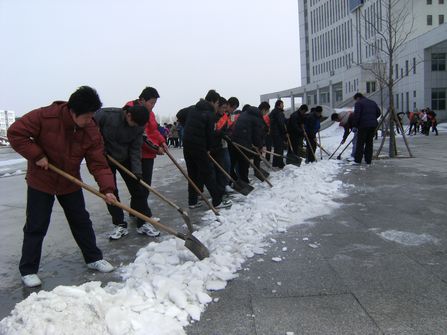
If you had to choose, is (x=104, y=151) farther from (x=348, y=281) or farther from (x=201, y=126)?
(x=348, y=281)

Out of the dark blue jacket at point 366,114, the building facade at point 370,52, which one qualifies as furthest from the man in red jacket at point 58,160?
the building facade at point 370,52

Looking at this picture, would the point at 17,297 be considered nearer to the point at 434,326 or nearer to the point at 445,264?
the point at 434,326

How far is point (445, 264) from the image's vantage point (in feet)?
Answer: 11.6

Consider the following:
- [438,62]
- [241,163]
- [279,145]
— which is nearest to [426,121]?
[279,145]

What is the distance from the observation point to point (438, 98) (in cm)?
3984

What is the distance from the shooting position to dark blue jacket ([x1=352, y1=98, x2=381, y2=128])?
9773mm

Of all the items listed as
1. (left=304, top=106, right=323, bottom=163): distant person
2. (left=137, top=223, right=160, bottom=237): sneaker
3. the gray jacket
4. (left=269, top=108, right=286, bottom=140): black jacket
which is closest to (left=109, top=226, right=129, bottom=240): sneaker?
(left=137, top=223, right=160, bottom=237): sneaker

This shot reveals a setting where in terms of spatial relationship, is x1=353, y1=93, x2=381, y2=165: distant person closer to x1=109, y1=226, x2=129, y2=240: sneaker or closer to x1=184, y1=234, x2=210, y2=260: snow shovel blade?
x1=109, y1=226, x2=129, y2=240: sneaker

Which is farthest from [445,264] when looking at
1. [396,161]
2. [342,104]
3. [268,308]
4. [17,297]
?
[342,104]

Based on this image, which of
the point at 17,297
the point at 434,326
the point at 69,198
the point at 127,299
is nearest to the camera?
the point at 434,326

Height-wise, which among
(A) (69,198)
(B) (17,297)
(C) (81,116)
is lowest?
(B) (17,297)

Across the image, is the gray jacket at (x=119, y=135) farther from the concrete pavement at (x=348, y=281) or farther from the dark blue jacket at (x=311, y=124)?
the dark blue jacket at (x=311, y=124)

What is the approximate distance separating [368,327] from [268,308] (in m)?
0.64

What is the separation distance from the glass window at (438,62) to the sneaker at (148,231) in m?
40.6
